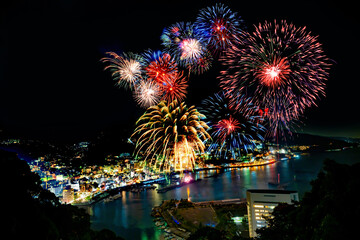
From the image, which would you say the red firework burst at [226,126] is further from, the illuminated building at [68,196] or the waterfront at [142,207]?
the illuminated building at [68,196]

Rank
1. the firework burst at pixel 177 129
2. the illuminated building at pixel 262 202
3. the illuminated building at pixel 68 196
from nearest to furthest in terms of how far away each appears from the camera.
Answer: the firework burst at pixel 177 129, the illuminated building at pixel 262 202, the illuminated building at pixel 68 196

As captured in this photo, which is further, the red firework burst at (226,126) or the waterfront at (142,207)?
the waterfront at (142,207)

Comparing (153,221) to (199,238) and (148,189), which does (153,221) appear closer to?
(199,238)

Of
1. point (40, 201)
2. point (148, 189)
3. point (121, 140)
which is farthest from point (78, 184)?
point (40, 201)

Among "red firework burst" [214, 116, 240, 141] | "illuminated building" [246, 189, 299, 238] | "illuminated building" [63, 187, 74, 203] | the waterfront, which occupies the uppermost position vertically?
"red firework burst" [214, 116, 240, 141]

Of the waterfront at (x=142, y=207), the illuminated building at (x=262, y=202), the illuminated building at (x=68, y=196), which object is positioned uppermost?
the illuminated building at (x=262, y=202)

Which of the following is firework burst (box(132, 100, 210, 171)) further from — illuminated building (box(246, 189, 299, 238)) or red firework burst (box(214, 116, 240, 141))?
illuminated building (box(246, 189, 299, 238))

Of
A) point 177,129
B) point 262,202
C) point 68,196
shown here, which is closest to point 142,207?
point 68,196

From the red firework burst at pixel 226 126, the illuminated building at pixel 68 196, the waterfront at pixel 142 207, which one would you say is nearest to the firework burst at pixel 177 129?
the red firework burst at pixel 226 126

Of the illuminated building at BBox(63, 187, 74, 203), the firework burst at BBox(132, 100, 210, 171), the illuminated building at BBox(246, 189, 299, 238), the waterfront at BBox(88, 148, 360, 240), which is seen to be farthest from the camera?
the illuminated building at BBox(63, 187, 74, 203)

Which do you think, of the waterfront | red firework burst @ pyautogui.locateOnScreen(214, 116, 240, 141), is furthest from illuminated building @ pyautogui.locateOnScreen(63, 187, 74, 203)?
red firework burst @ pyautogui.locateOnScreen(214, 116, 240, 141)

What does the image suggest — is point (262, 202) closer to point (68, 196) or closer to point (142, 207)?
point (142, 207)
